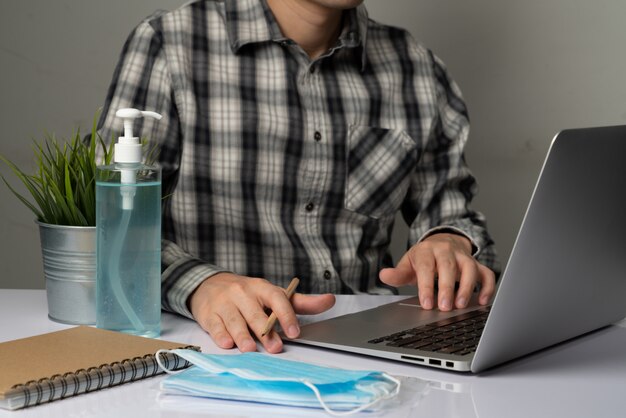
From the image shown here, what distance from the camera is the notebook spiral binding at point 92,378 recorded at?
76 cm

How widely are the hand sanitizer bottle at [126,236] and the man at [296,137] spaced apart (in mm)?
501

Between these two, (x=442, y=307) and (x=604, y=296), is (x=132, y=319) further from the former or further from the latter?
(x=604, y=296)

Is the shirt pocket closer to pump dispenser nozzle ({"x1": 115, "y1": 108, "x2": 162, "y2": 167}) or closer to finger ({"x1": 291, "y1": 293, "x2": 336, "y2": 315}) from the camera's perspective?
finger ({"x1": 291, "y1": 293, "x2": 336, "y2": 315})

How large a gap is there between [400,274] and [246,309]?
1.05ft

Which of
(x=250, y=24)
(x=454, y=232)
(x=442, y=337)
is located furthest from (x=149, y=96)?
(x=442, y=337)

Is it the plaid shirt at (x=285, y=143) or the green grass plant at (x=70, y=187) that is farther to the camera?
the plaid shirt at (x=285, y=143)

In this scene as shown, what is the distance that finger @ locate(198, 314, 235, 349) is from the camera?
0.98 m

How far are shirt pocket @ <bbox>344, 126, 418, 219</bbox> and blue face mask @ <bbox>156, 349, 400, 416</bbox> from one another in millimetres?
868

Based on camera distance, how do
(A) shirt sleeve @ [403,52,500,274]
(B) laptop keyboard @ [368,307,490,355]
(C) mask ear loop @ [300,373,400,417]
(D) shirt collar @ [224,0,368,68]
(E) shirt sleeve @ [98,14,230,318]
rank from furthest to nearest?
(A) shirt sleeve @ [403,52,500,274], (D) shirt collar @ [224,0,368,68], (E) shirt sleeve @ [98,14,230,318], (B) laptop keyboard @ [368,307,490,355], (C) mask ear loop @ [300,373,400,417]

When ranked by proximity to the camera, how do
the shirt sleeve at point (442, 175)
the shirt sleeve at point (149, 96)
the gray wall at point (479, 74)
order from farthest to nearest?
the gray wall at point (479, 74), the shirt sleeve at point (442, 175), the shirt sleeve at point (149, 96)

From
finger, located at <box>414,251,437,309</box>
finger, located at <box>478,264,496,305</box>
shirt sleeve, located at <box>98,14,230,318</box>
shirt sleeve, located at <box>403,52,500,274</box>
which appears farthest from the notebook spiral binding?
shirt sleeve, located at <box>403,52,500,274</box>

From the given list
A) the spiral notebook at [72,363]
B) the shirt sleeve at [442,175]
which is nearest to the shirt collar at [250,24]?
the shirt sleeve at [442,175]

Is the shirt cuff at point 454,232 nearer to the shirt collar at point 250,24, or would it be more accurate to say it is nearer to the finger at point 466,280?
the finger at point 466,280

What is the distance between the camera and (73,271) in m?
1.06
